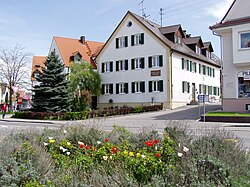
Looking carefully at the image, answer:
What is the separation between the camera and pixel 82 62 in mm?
40875

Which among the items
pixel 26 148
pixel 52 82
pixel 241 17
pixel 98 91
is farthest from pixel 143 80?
pixel 26 148

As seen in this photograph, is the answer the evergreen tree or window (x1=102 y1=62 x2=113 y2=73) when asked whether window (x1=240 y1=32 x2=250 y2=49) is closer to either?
the evergreen tree

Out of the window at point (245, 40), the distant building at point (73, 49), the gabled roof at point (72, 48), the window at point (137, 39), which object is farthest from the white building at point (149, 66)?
the window at point (245, 40)

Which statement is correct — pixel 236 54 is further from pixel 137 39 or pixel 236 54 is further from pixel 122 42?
pixel 122 42

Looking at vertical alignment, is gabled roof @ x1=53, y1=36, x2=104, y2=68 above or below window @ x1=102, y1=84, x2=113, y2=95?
above

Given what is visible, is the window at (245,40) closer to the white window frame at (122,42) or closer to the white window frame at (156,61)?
the white window frame at (156,61)

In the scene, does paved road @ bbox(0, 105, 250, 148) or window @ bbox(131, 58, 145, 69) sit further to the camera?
window @ bbox(131, 58, 145, 69)

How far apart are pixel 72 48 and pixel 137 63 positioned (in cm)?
1713

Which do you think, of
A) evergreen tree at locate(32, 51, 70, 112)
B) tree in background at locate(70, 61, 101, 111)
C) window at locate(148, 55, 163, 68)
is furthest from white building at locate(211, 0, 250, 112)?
tree in background at locate(70, 61, 101, 111)

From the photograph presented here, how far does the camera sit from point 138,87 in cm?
3903

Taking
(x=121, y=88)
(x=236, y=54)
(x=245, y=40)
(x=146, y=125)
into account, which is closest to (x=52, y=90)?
(x=121, y=88)

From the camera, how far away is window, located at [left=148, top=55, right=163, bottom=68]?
3728cm

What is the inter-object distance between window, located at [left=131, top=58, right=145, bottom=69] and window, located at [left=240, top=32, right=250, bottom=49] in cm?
1629

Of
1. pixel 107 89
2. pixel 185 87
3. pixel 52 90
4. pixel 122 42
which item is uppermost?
pixel 122 42
